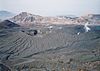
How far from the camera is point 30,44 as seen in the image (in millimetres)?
46094

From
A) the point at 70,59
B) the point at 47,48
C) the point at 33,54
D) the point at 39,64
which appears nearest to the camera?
the point at 39,64

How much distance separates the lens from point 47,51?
1639 inches

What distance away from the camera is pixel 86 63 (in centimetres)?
3216

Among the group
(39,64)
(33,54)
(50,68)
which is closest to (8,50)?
(33,54)

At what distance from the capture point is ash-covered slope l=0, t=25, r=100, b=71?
3181 centimetres

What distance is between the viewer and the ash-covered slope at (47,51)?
1252 inches

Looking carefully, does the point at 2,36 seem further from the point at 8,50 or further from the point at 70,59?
the point at 70,59

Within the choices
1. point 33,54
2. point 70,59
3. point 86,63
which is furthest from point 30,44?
point 86,63

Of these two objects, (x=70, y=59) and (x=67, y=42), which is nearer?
(x=70, y=59)

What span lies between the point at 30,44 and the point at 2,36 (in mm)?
8520

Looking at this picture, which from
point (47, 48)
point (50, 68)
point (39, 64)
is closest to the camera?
point (50, 68)

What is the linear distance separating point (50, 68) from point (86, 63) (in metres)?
5.92

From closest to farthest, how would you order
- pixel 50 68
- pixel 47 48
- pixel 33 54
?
pixel 50 68 < pixel 33 54 < pixel 47 48

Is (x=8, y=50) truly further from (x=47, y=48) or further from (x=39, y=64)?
(x=39, y=64)
